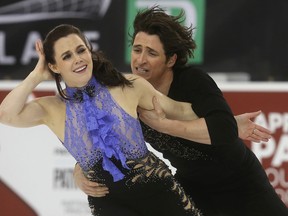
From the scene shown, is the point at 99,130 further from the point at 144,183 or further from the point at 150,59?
the point at 150,59

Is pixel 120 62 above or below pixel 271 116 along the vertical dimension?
above

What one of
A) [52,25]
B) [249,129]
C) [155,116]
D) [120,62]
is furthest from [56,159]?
[155,116]

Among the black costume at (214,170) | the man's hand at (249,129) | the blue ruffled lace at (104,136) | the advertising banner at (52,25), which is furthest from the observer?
the advertising banner at (52,25)

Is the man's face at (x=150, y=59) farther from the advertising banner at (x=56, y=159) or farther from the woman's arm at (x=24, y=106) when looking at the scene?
the advertising banner at (x=56, y=159)

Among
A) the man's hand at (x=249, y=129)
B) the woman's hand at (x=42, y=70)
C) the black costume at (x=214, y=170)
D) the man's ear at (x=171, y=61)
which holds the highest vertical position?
the woman's hand at (x=42, y=70)

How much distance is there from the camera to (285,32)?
6.27m

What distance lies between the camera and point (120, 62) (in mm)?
6500

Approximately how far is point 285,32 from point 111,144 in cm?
297

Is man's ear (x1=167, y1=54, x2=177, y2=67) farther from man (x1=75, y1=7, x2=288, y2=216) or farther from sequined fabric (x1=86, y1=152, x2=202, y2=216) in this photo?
sequined fabric (x1=86, y1=152, x2=202, y2=216)

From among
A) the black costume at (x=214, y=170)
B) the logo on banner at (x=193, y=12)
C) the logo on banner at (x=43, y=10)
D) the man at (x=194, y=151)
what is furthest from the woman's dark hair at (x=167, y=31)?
the logo on banner at (x=43, y=10)

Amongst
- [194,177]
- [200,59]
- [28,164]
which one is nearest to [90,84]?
[194,177]

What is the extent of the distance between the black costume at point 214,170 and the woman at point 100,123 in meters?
0.43

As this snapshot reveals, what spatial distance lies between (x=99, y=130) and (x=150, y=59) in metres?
0.76

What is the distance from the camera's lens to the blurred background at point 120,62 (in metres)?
5.84
